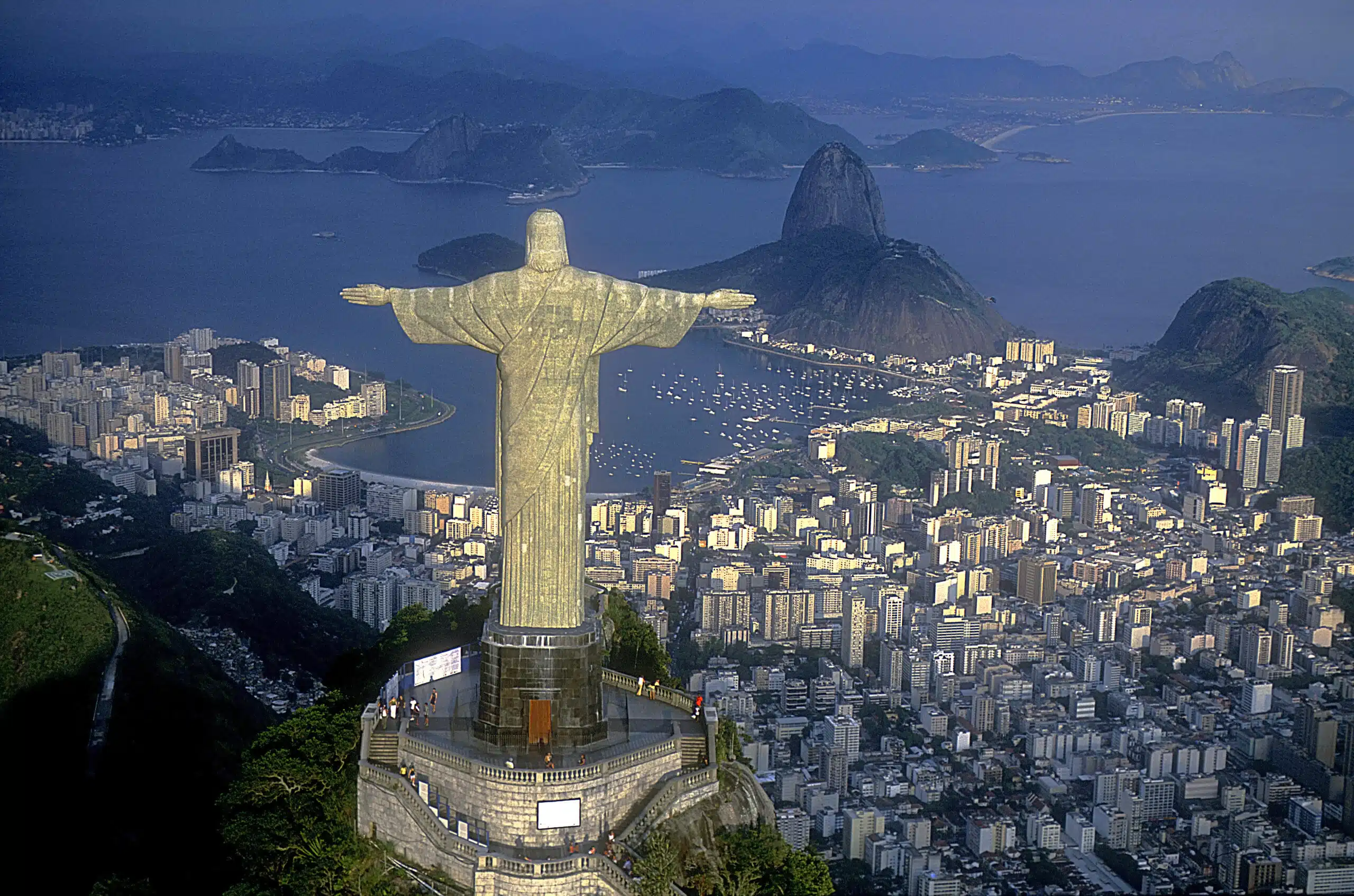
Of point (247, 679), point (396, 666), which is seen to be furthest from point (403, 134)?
point (396, 666)

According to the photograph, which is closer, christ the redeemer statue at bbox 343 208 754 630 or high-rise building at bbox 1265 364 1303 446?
christ the redeemer statue at bbox 343 208 754 630

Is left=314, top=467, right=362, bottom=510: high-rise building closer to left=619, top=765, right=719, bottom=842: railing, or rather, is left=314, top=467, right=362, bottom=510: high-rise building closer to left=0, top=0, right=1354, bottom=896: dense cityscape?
left=0, top=0, right=1354, bottom=896: dense cityscape

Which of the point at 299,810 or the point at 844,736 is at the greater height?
the point at 299,810

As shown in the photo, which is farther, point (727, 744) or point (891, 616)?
point (891, 616)

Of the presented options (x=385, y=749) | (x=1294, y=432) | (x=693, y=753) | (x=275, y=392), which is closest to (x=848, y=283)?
(x=1294, y=432)

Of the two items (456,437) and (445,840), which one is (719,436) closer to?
(456,437)

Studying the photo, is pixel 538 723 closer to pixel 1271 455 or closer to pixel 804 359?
pixel 1271 455

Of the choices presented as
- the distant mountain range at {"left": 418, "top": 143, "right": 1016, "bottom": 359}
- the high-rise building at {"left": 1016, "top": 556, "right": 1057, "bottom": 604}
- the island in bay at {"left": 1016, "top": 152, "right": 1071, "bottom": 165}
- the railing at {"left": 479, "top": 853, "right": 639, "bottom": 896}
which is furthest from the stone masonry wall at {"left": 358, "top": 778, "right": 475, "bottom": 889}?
the island in bay at {"left": 1016, "top": 152, "right": 1071, "bottom": 165}

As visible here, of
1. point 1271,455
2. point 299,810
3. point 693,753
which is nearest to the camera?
point 299,810
